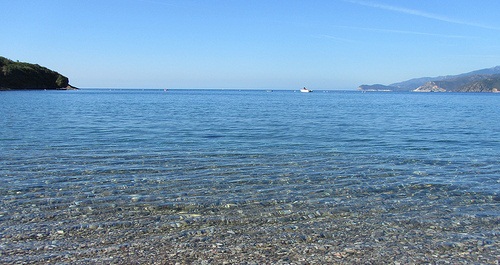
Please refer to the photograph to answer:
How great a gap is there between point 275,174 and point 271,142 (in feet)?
31.5

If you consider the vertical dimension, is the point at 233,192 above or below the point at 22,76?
below

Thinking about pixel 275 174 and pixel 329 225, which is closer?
pixel 329 225

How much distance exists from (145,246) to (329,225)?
182 inches

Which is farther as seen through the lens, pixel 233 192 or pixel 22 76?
pixel 22 76

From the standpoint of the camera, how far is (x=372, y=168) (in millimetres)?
17375

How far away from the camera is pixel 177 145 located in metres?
23.7

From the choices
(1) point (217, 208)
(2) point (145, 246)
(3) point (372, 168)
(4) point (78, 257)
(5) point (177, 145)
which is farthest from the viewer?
(5) point (177, 145)

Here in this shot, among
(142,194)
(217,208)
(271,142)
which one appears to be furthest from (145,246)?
(271,142)

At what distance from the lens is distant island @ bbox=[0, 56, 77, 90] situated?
531 feet

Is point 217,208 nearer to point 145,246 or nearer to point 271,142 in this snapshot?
point 145,246

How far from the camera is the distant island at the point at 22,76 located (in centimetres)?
16175

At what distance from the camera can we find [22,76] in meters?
172

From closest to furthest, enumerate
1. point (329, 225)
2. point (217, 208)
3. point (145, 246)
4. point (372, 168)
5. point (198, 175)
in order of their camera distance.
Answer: point (145, 246) → point (329, 225) → point (217, 208) → point (198, 175) → point (372, 168)

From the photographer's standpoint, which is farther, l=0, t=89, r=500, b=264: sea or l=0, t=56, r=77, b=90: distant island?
l=0, t=56, r=77, b=90: distant island
